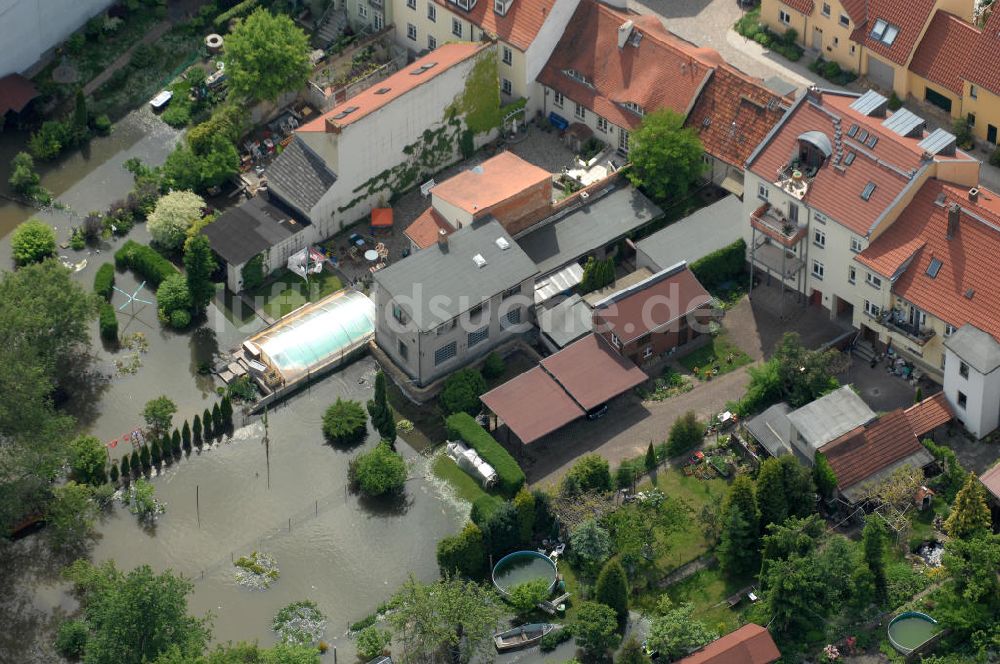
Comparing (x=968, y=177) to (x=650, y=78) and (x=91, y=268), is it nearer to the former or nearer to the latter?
(x=650, y=78)

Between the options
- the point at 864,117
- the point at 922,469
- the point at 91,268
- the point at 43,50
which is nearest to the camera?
the point at 922,469

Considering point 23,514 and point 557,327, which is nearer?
point 23,514

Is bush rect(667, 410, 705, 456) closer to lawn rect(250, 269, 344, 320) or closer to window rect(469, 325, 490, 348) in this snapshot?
window rect(469, 325, 490, 348)

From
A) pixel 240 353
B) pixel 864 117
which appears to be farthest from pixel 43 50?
pixel 864 117

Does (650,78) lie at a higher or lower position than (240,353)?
higher

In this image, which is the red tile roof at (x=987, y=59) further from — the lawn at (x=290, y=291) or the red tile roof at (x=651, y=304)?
the lawn at (x=290, y=291)

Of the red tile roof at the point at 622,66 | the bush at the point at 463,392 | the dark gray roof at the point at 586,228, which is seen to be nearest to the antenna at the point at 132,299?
the bush at the point at 463,392
